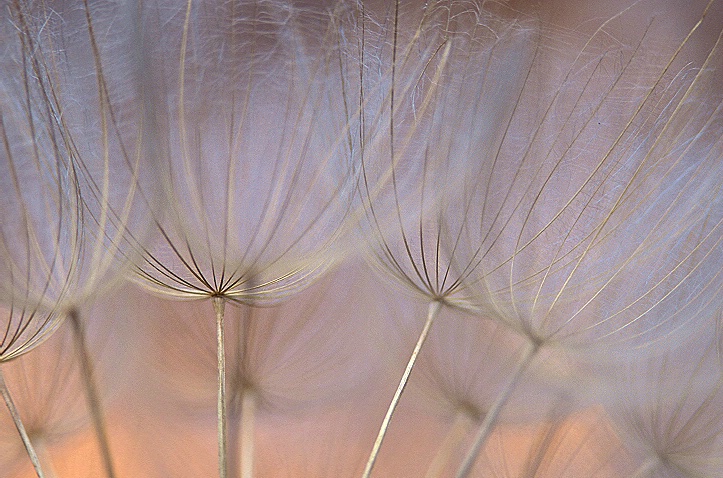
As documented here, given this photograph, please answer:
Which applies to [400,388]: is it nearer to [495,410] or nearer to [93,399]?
[495,410]

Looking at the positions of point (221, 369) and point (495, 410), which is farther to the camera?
point (495, 410)

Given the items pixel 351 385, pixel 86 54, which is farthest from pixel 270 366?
pixel 86 54

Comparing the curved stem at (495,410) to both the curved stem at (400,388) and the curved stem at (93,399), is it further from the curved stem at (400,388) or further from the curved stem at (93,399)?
the curved stem at (93,399)

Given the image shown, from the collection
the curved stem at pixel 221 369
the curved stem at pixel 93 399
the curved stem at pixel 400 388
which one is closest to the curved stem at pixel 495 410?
the curved stem at pixel 400 388

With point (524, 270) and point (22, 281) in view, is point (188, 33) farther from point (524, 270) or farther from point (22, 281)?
point (524, 270)

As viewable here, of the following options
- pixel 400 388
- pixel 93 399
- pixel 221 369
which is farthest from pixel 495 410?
pixel 93 399

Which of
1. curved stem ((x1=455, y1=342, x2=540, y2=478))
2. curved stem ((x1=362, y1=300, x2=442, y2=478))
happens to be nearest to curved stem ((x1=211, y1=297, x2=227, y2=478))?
curved stem ((x1=362, y1=300, x2=442, y2=478))

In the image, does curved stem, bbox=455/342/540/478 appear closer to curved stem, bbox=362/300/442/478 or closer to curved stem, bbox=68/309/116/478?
curved stem, bbox=362/300/442/478
